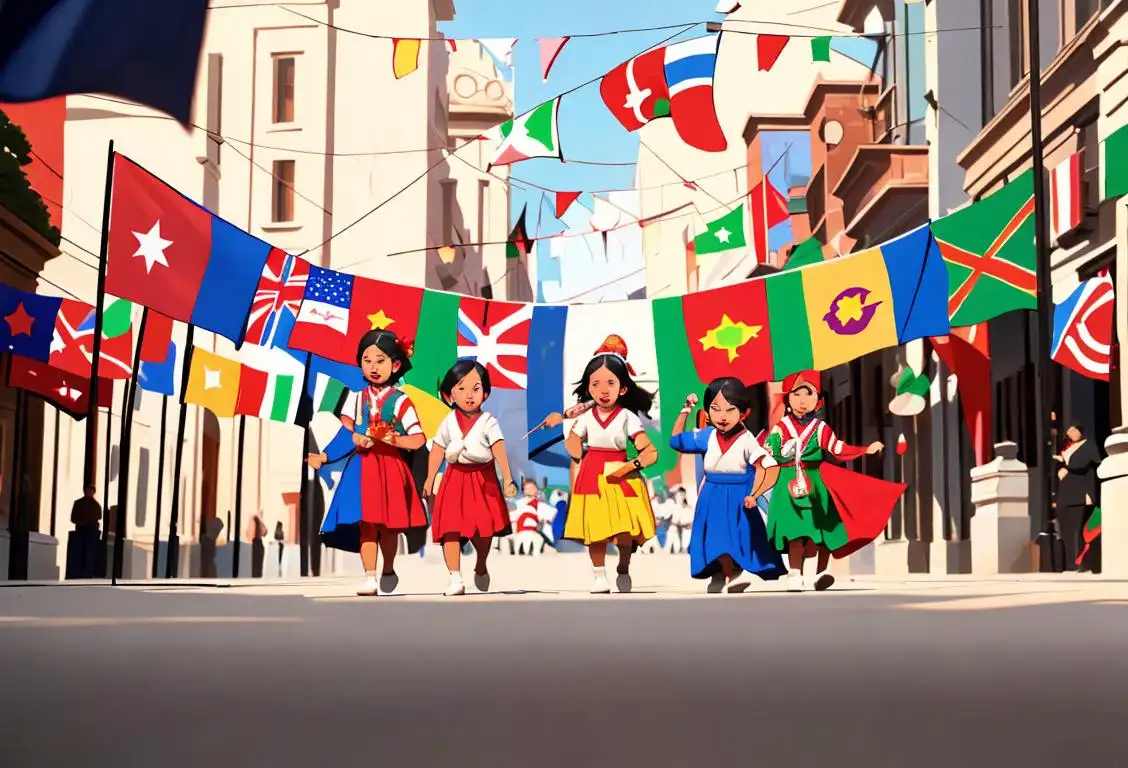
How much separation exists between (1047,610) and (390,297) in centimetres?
964

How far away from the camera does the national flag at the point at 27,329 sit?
816 inches

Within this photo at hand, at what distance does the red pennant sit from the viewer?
2750cm

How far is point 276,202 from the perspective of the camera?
39406mm

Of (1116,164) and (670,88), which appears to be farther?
(670,88)

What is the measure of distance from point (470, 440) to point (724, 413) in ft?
6.05

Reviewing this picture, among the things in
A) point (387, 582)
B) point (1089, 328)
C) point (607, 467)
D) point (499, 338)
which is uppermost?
point (1089, 328)

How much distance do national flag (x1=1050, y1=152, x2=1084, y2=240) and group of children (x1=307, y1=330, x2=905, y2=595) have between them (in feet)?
21.0

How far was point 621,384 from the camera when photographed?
39.3 ft

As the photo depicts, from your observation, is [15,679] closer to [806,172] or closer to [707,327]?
[707,327]

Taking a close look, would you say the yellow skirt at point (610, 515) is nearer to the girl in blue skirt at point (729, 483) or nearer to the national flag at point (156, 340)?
the girl in blue skirt at point (729, 483)

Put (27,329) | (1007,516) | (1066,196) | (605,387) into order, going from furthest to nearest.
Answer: (27,329) → (1007,516) → (1066,196) → (605,387)

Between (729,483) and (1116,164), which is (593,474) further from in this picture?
(1116,164)

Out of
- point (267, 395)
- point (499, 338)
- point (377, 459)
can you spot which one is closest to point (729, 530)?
point (377, 459)

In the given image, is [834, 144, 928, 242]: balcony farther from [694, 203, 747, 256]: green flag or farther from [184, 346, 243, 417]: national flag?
[184, 346, 243, 417]: national flag
